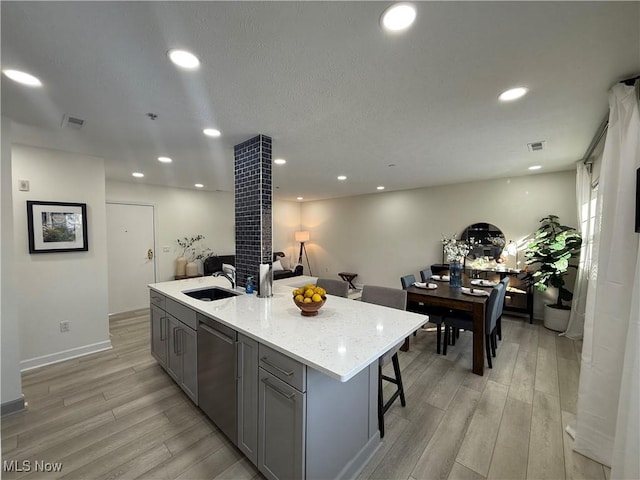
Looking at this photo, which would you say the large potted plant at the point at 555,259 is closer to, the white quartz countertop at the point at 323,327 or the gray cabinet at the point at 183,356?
the white quartz countertop at the point at 323,327

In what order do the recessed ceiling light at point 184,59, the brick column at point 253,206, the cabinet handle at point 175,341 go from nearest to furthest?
the recessed ceiling light at point 184,59 → the cabinet handle at point 175,341 → the brick column at point 253,206

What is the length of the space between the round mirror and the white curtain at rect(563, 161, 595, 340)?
1.12m

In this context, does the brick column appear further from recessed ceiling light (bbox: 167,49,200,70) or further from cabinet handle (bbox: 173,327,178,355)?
recessed ceiling light (bbox: 167,49,200,70)

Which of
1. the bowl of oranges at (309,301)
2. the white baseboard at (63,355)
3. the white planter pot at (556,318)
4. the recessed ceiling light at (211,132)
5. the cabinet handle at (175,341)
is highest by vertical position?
the recessed ceiling light at (211,132)

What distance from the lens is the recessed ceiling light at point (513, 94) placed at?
1747 millimetres

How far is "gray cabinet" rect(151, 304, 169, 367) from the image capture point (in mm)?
2578

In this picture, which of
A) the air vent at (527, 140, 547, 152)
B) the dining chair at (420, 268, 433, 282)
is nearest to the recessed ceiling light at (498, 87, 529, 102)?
the air vent at (527, 140, 547, 152)

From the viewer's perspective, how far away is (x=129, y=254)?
4.84m

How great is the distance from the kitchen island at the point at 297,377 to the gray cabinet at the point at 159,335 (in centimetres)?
56

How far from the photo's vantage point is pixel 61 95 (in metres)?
1.81

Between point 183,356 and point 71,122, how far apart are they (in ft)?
7.49

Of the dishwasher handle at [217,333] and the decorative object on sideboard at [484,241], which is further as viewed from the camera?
the decorative object on sideboard at [484,241]

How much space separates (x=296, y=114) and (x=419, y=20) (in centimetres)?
113

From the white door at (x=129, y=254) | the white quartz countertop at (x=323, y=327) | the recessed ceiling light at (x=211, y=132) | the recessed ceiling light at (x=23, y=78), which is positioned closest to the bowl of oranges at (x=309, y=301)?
the white quartz countertop at (x=323, y=327)
